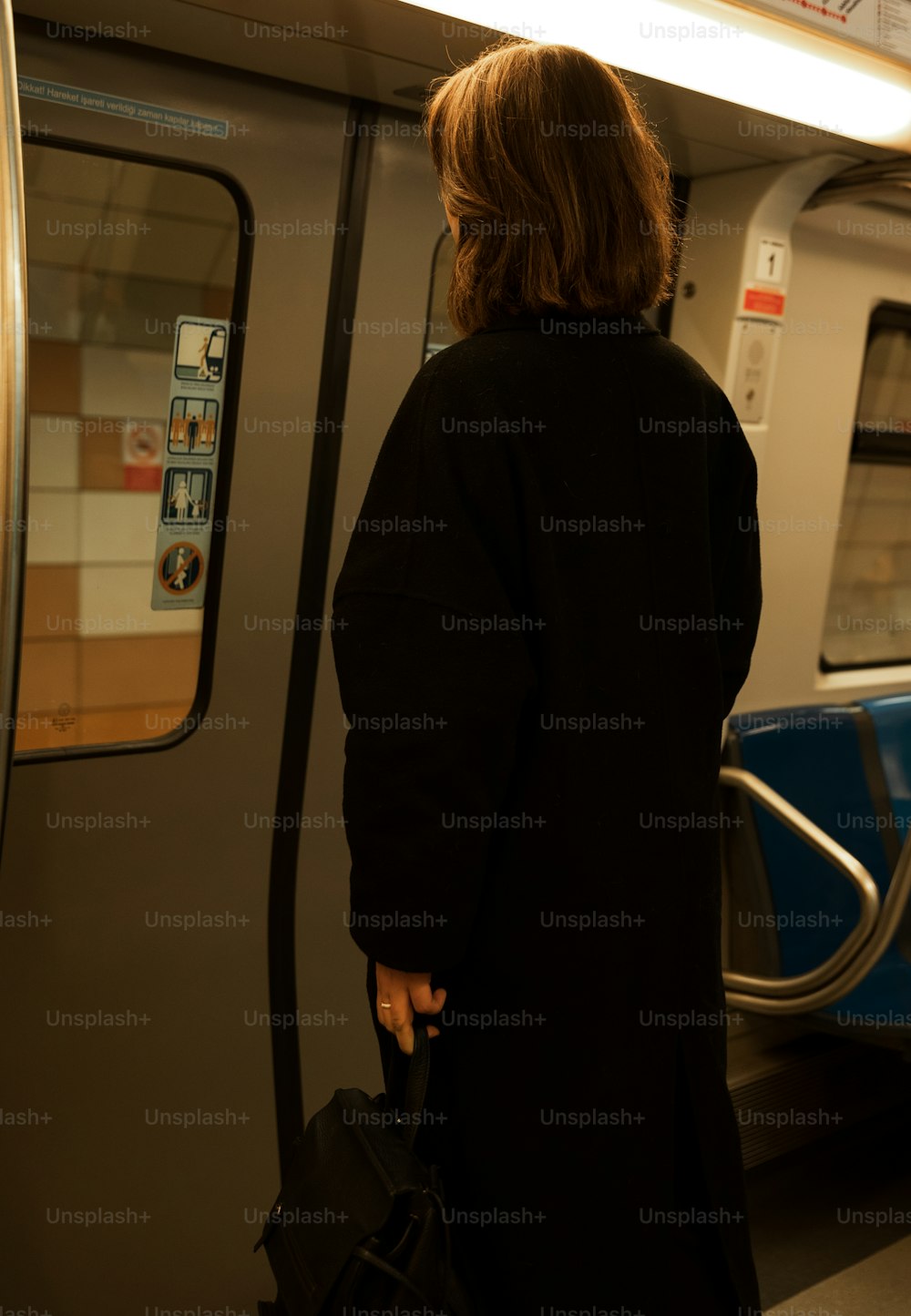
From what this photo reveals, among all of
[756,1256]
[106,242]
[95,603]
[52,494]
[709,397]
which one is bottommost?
[756,1256]

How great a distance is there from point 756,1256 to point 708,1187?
146 cm

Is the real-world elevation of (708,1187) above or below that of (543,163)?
below

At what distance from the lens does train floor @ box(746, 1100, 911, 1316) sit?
2768mm

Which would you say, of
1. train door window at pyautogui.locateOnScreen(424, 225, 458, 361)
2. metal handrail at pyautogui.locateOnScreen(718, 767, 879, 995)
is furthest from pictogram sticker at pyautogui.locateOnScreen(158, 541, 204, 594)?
metal handrail at pyautogui.locateOnScreen(718, 767, 879, 995)

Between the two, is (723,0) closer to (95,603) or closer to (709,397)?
(709,397)

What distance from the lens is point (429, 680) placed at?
143 centimetres

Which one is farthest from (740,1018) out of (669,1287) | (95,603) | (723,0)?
(723,0)

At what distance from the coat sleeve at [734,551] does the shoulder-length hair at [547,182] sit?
0.31m

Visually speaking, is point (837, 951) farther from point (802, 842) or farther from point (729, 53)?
point (729, 53)

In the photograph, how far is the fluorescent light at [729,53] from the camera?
5.91 ft

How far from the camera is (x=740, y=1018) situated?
3.42 meters

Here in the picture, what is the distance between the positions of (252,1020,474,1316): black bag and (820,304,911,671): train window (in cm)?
234

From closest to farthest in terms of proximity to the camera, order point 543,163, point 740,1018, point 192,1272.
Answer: point 543,163 < point 192,1272 < point 740,1018

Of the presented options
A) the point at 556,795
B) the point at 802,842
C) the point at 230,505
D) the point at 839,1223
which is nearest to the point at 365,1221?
the point at 556,795
